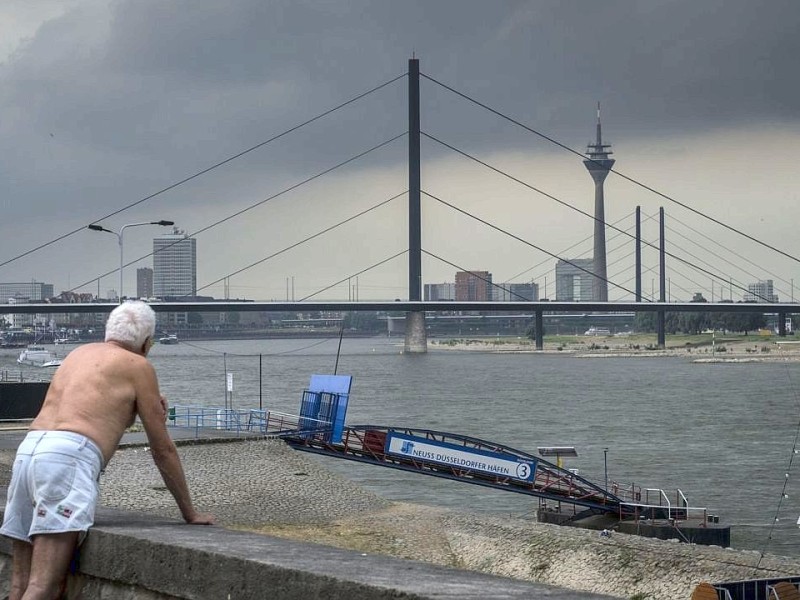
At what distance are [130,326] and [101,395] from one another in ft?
0.94

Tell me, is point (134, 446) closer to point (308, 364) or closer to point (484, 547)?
point (484, 547)

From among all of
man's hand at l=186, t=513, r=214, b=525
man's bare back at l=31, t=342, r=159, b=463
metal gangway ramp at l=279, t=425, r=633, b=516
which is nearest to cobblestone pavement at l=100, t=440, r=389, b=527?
metal gangway ramp at l=279, t=425, r=633, b=516

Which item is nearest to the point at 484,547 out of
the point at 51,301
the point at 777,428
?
the point at 777,428

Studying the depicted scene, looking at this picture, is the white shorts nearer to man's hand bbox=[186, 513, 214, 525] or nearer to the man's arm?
the man's arm

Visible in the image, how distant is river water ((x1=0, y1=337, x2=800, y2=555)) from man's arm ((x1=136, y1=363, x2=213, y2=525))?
1923 cm

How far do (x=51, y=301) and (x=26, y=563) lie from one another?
3496 inches

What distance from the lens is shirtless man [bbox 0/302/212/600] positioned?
3.68m

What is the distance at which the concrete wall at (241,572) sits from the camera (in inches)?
119

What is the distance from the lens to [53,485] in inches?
145

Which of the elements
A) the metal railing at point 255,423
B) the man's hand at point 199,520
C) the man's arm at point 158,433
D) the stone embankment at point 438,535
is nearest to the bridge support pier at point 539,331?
the metal railing at point 255,423

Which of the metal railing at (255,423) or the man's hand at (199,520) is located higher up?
the man's hand at (199,520)

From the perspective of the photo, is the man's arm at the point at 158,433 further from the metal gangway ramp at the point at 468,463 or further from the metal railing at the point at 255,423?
the metal railing at the point at 255,423

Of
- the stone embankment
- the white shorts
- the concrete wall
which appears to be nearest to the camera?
the concrete wall

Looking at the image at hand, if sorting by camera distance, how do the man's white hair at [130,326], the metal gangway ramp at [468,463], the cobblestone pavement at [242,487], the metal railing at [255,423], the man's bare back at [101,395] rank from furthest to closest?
the metal railing at [255,423] → the metal gangway ramp at [468,463] → the cobblestone pavement at [242,487] → the man's white hair at [130,326] → the man's bare back at [101,395]
